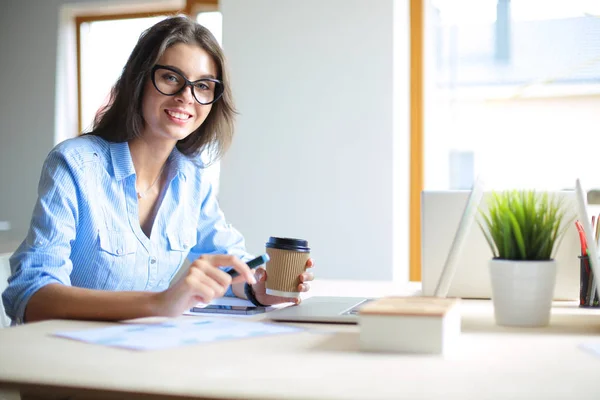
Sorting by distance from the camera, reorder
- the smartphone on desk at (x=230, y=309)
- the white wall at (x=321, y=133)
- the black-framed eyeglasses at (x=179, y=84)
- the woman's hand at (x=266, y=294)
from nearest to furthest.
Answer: the smartphone on desk at (x=230, y=309), the woman's hand at (x=266, y=294), the black-framed eyeglasses at (x=179, y=84), the white wall at (x=321, y=133)

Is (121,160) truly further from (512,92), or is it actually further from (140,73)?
(512,92)

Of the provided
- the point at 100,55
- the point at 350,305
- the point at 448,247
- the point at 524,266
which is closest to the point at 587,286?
the point at 448,247

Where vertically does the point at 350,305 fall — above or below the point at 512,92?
below

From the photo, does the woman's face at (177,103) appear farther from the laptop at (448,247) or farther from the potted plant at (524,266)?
the potted plant at (524,266)

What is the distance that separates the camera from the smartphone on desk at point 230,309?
152cm

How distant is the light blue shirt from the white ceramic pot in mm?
892

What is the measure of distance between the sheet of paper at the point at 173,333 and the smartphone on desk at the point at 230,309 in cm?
14

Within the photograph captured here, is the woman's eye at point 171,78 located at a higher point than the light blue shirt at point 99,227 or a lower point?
higher

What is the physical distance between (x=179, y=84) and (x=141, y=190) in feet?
0.98

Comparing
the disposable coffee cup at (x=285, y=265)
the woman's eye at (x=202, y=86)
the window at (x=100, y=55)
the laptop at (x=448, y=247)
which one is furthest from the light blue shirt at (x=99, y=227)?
the window at (x=100, y=55)

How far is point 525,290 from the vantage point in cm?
134

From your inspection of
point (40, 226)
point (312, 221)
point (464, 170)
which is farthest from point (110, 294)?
point (464, 170)

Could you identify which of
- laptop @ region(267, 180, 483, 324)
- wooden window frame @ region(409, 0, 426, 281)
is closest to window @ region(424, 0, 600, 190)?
wooden window frame @ region(409, 0, 426, 281)

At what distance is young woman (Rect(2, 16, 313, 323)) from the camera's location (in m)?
1.61
